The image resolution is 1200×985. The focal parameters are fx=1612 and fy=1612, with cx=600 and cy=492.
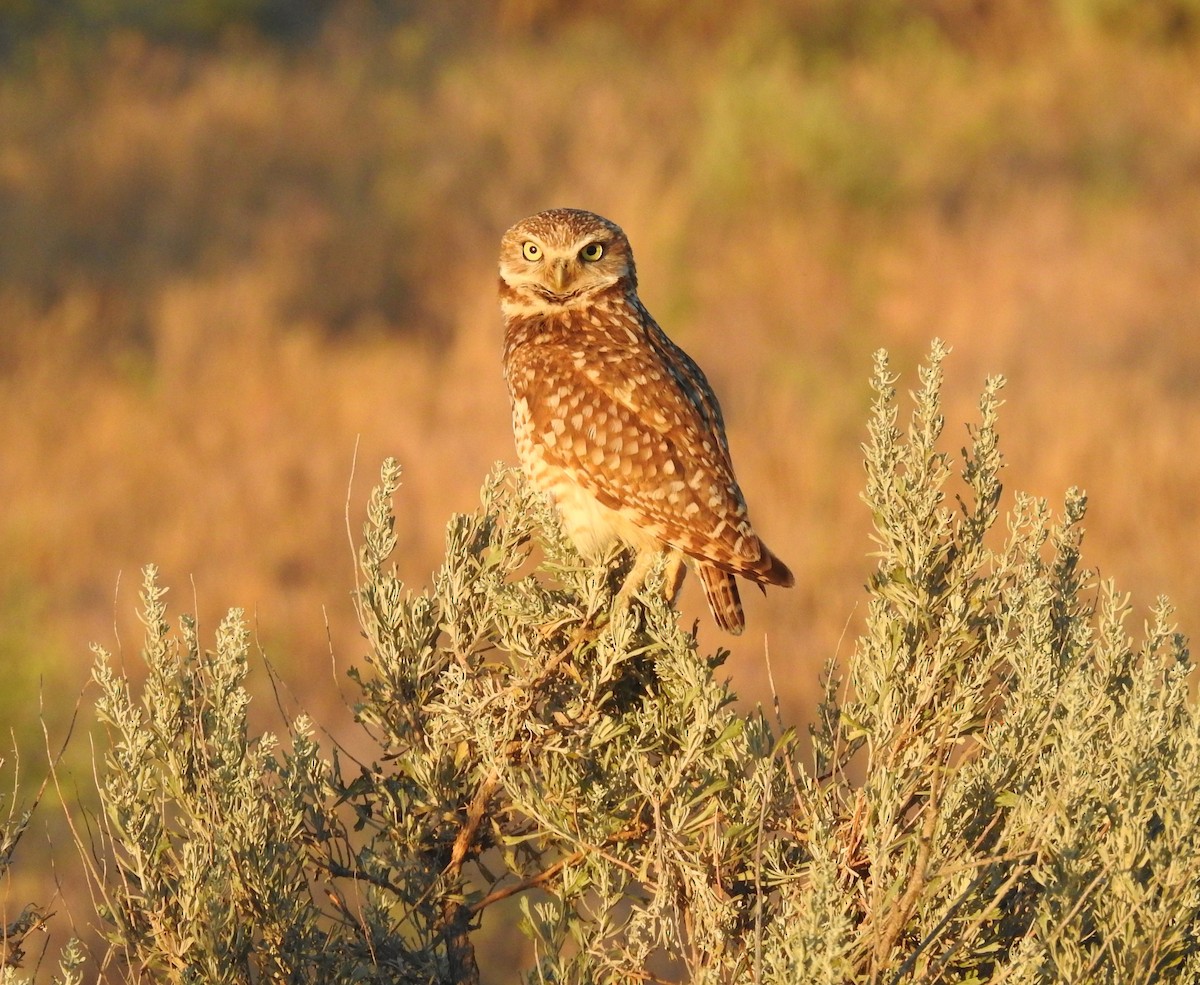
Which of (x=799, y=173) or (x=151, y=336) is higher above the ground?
(x=799, y=173)

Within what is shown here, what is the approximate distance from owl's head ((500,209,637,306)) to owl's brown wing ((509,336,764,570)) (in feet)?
0.87

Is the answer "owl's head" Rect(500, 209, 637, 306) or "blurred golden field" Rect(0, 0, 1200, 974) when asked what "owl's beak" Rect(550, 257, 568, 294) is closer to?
"owl's head" Rect(500, 209, 637, 306)

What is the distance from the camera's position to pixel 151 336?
12.9 metres

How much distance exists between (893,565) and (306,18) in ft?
62.1

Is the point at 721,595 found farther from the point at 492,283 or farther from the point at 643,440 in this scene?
the point at 492,283

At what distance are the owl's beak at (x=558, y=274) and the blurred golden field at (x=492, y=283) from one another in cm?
421

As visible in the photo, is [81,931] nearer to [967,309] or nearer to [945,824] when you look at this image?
[945,824]

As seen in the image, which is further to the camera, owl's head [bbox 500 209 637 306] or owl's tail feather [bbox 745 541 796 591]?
owl's head [bbox 500 209 637 306]

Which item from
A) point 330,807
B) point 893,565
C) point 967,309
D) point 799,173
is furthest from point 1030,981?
point 799,173

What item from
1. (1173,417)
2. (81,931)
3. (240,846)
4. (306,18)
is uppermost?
(306,18)

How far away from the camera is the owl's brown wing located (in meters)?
4.07

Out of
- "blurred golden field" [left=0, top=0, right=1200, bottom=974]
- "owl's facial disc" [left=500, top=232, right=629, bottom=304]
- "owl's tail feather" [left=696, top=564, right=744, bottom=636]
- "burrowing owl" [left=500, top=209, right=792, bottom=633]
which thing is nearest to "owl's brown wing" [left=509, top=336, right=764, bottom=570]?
"burrowing owl" [left=500, top=209, right=792, bottom=633]

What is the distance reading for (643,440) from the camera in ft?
13.9

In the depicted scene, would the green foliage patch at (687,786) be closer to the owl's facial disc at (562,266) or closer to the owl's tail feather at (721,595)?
the owl's tail feather at (721,595)
